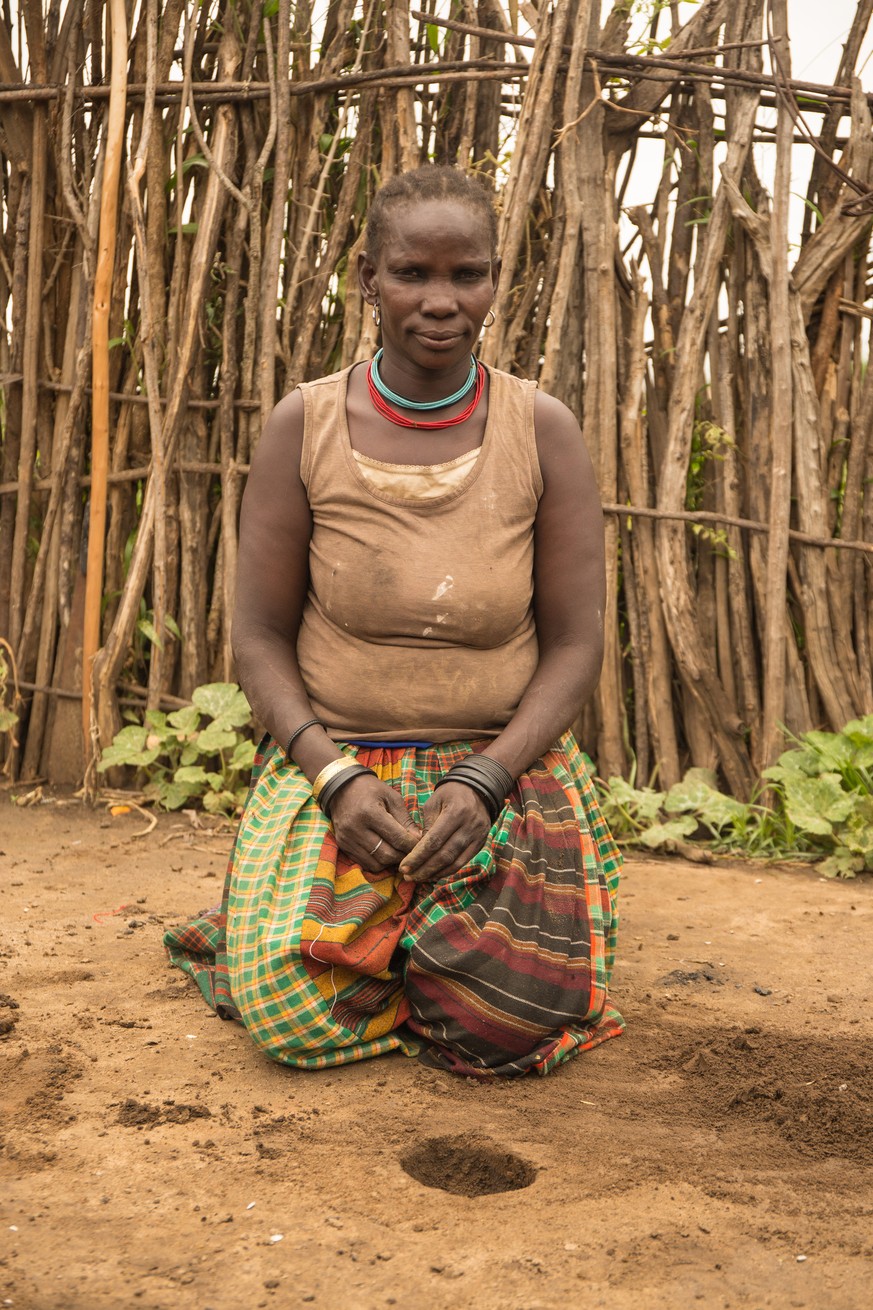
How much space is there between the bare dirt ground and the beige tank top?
25.9 inches

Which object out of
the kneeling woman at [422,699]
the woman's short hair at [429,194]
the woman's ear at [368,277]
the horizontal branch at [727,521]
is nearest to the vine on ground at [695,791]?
the horizontal branch at [727,521]

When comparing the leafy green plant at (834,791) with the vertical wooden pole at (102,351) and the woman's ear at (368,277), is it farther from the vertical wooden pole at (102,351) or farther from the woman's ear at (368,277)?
the vertical wooden pole at (102,351)

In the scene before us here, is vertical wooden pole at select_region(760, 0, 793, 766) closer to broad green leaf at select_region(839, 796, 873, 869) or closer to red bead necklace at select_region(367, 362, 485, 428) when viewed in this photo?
broad green leaf at select_region(839, 796, 873, 869)

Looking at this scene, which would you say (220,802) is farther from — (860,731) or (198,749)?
(860,731)

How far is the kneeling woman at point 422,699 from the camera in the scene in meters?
2.20

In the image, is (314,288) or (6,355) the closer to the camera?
(314,288)

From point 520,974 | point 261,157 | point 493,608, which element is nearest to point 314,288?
point 261,157

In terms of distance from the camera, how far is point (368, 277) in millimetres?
2385

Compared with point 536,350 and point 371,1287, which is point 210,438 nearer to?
point 536,350

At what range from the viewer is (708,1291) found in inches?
60.2

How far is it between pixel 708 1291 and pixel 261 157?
337 cm

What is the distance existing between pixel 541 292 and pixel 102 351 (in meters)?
1.39

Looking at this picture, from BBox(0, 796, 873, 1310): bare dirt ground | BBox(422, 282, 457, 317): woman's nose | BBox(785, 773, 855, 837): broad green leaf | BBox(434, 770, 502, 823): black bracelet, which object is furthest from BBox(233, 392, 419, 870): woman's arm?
BBox(785, 773, 855, 837): broad green leaf

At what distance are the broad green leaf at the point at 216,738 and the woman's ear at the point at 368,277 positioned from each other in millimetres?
1833
